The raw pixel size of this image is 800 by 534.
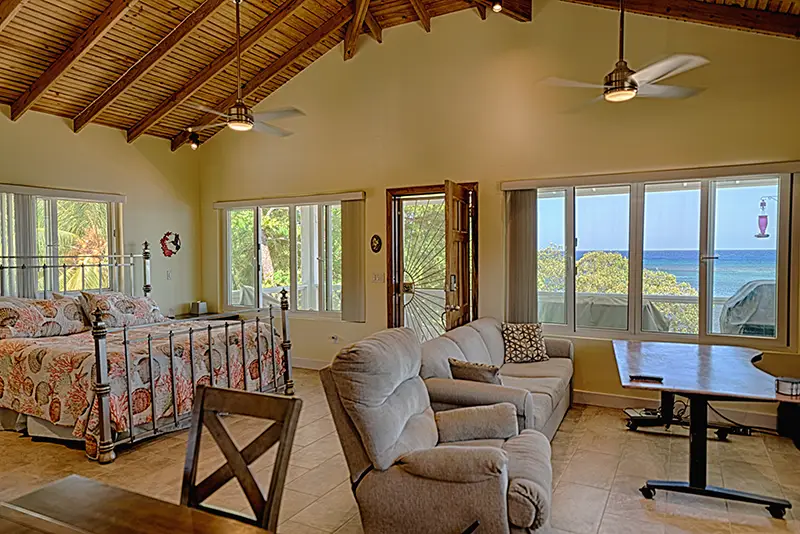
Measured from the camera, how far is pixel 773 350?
457cm

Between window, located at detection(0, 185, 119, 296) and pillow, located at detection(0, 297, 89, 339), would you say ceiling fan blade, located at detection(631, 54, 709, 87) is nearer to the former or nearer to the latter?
pillow, located at detection(0, 297, 89, 339)

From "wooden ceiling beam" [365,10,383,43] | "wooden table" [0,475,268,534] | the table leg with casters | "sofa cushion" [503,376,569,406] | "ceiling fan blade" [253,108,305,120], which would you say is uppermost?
"wooden ceiling beam" [365,10,383,43]

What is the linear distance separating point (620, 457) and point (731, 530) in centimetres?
107

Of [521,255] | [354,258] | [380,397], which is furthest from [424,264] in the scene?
[380,397]

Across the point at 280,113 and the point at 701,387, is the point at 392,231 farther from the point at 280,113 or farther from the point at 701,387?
the point at 701,387

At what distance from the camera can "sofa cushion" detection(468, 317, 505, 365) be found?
4.76 metres

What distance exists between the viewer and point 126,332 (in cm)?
384

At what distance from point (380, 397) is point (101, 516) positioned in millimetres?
1239

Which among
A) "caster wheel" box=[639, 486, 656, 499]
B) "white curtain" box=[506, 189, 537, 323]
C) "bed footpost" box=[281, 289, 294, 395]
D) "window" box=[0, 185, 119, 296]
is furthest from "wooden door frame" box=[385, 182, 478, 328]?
"caster wheel" box=[639, 486, 656, 499]

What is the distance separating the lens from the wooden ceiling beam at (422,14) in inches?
219

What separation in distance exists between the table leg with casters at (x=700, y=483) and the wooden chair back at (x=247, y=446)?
8.32 ft

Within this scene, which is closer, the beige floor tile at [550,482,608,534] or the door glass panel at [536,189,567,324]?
the beige floor tile at [550,482,608,534]

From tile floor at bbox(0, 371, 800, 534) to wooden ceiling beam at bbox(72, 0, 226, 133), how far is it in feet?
11.5

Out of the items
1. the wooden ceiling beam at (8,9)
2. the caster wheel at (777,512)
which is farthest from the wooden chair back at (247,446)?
the wooden ceiling beam at (8,9)
